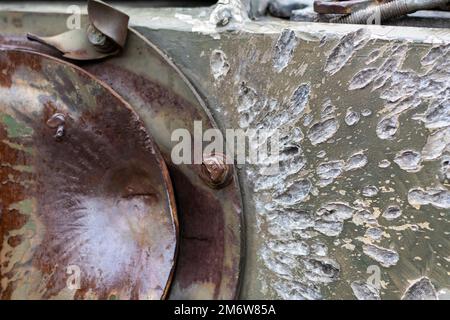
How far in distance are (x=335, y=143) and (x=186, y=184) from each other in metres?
0.22

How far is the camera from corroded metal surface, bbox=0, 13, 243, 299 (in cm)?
80

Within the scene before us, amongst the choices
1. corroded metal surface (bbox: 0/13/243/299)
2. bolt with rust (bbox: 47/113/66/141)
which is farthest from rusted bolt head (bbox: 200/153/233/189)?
bolt with rust (bbox: 47/113/66/141)

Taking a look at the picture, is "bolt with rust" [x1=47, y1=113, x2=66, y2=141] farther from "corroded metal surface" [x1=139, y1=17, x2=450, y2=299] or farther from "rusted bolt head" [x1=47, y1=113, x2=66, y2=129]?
"corroded metal surface" [x1=139, y1=17, x2=450, y2=299]

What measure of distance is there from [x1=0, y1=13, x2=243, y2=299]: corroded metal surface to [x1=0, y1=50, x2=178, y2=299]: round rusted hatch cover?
0.04m

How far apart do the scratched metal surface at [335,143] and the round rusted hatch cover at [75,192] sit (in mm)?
120

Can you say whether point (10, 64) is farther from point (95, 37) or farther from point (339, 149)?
point (339, 149)

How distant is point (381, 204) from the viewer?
28.4 inches

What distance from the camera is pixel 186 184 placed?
0.81m

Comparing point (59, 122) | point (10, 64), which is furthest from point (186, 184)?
point (10, 64)

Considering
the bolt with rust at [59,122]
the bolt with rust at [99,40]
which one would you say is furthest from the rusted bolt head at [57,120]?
the bolt with rust at [99,40]

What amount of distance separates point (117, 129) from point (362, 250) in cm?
36

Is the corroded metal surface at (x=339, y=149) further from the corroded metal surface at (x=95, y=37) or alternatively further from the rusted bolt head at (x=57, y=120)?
the rusted bolt head at (x=57, y=120)
